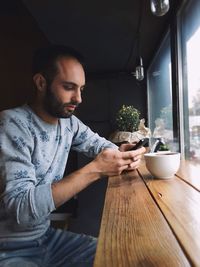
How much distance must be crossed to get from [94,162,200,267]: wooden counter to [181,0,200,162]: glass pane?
31.9 inches

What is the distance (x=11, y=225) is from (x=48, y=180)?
0.25 m

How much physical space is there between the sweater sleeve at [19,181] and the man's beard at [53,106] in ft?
0.76

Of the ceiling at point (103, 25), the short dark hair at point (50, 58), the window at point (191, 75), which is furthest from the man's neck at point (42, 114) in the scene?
the ceiling at point (103, 25)

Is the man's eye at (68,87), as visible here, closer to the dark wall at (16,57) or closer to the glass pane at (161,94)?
the glass pane at (161,94)

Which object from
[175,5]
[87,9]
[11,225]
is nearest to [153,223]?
[11,225]

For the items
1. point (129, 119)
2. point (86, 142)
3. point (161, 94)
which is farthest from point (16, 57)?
point (86, 142)

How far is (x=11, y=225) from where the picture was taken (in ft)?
3.19

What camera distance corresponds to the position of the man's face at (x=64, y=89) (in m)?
1.22

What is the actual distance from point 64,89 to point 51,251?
696mm

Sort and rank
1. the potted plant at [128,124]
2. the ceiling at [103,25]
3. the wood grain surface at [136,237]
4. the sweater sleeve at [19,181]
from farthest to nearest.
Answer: the potted plant at [128,124], the ceiling at [103,25], the sweater sleeve at [19,181], the wood grain surface at [136,237]

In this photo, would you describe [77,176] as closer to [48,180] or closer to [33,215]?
[33,215]

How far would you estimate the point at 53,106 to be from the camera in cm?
121

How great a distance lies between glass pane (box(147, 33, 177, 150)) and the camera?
2.51 metres

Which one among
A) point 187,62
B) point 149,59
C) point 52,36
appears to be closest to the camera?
point 187,62
